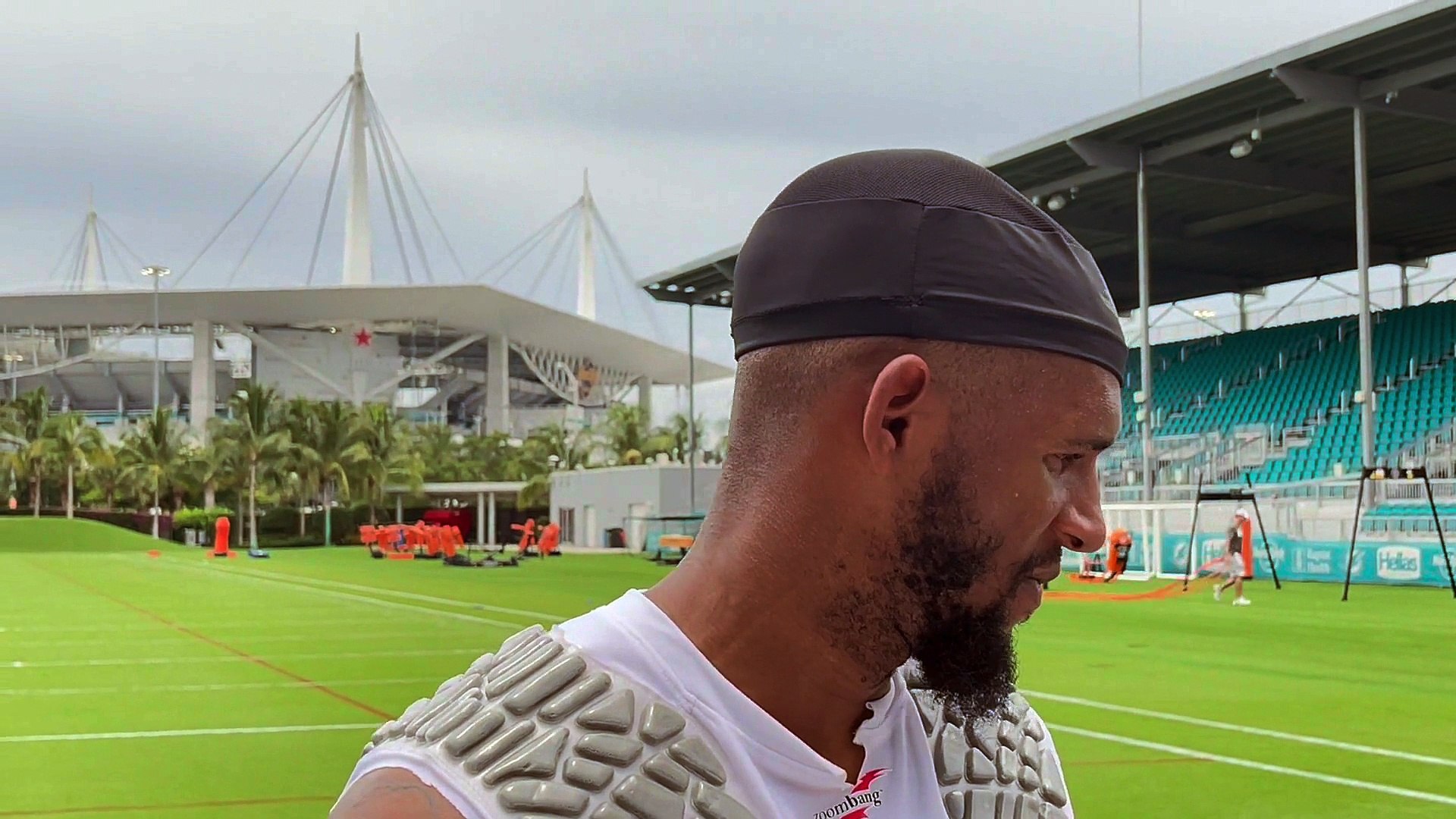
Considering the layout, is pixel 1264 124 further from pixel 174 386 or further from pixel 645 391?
pixel 174 386

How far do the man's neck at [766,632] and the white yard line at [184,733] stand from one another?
841cm

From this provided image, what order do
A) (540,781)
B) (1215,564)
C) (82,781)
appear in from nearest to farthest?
(540,781) < (82,781) < (1215,564)

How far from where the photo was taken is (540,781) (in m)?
1.03

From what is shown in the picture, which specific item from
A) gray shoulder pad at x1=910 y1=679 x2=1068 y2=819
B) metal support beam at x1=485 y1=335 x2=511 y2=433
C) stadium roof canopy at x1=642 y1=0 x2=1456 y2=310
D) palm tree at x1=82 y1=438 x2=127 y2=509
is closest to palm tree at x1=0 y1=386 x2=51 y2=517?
palm tree at x1=82 y1=438 x2=127 y2=509

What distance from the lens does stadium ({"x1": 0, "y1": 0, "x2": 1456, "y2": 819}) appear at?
8.58m

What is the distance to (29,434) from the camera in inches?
2963

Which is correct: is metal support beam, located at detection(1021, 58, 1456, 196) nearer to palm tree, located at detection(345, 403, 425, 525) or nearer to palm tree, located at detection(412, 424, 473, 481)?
palm tree, located at detection(345, 403, 425, 525)

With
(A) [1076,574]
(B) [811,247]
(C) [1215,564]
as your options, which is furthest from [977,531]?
(A) [1076,574]

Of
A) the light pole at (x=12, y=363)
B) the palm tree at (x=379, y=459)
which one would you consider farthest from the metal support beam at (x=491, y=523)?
the light pole at (x=12, y=363)

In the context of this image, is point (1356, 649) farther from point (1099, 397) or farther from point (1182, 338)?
point (1182, 338)

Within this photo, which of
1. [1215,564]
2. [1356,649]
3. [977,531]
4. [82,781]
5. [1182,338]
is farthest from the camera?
[1182,338]

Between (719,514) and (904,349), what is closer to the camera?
(904,349)

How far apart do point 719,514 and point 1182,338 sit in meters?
52.1

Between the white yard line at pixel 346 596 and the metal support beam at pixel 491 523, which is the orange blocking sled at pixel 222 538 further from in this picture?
the metal support beam at pixel 491 523
